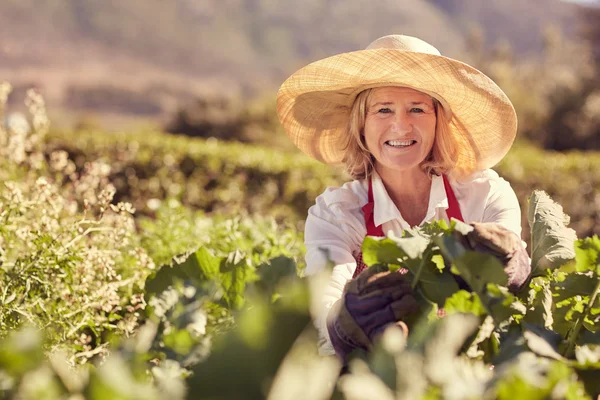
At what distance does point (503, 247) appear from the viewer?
114 centimetres

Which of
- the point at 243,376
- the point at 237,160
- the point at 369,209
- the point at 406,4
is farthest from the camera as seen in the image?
the point at 406,4

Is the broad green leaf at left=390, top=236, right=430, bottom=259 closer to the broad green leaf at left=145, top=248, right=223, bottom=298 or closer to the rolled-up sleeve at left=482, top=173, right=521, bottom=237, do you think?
the broad green leaf at left=145, top=248, right=223, bottom=298

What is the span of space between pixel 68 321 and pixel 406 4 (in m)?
96.6

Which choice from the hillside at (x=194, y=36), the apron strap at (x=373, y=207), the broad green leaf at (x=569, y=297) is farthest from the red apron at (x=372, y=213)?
the hillside at (x=194, y=36)

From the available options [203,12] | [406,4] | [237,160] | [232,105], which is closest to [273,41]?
[203,12]

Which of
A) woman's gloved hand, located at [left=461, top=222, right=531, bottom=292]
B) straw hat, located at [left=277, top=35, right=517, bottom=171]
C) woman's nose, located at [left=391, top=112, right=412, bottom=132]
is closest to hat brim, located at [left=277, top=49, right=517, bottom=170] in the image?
straw hat, located at [left=277, top=35, right=517, bottom=171]

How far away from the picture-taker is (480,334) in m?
0.95

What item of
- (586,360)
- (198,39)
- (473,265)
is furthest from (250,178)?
(198,39)

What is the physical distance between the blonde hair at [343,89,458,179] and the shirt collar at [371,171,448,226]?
0.07m

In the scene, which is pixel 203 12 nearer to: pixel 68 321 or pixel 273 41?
pixel 273 41

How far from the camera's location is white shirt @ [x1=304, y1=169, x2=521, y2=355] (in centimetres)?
209

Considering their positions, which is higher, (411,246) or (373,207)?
(411,246)

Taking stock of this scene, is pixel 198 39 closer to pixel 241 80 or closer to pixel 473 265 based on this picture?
pixel 241 80

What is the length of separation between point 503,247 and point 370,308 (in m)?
0.26
